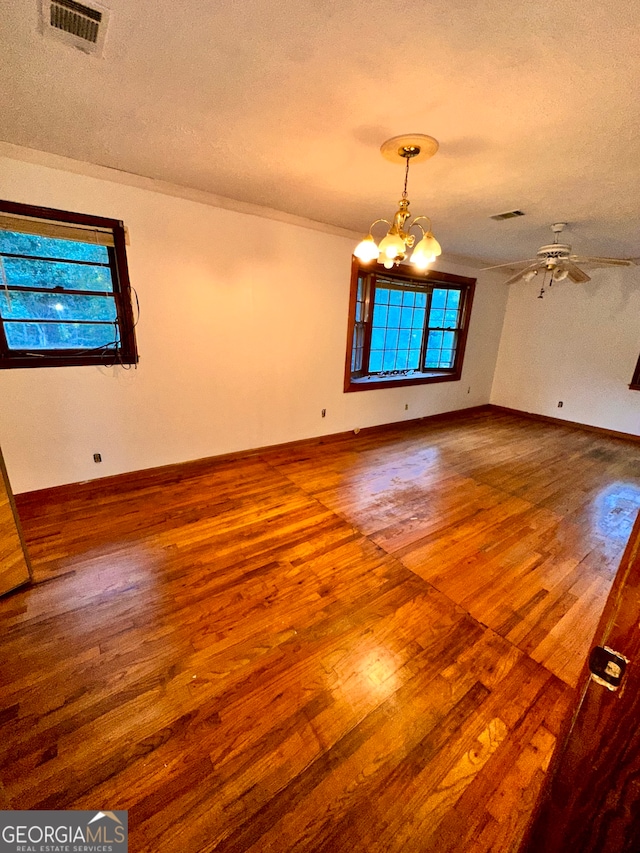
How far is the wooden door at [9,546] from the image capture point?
6.05 feet

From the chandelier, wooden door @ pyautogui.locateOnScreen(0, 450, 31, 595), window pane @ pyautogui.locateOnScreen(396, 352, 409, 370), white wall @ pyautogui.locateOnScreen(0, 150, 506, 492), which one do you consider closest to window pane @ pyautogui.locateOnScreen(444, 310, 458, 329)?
window pane @ pyautogui.locateOnScreen(396, 352, 409, 370)

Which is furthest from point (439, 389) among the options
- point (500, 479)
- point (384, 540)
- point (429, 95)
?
point (429, 95)

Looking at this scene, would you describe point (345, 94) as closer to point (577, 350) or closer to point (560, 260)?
point (560, 260)

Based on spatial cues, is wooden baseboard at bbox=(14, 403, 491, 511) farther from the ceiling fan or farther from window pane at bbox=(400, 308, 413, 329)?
the ceiling fan

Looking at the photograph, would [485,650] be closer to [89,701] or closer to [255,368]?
[89,701]

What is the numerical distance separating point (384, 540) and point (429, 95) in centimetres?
257

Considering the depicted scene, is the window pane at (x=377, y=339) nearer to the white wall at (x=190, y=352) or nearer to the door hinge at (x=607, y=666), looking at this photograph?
the white wall at (x=190, y=352)

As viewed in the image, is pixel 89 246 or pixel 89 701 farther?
pixel 89 246

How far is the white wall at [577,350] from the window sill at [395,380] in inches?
56.1

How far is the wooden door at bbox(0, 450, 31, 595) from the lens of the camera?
1.84m

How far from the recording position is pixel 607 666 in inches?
20.0

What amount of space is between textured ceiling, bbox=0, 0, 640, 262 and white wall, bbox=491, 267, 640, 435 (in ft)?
9.97

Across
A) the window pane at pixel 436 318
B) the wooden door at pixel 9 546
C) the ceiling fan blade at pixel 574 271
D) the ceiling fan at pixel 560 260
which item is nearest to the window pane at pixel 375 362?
the window pane at pixel 436 318

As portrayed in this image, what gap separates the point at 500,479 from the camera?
359cm
